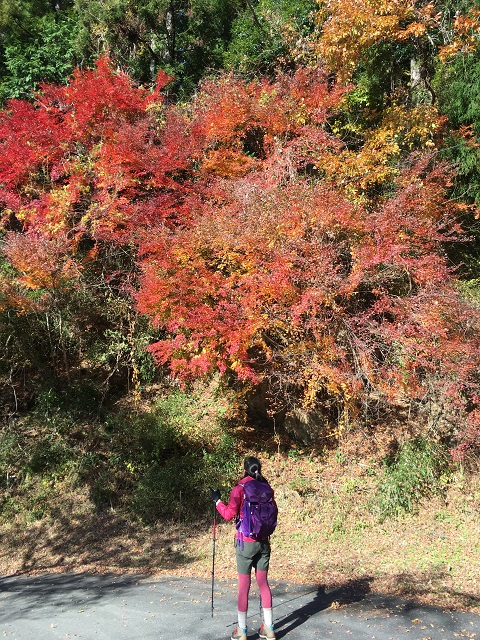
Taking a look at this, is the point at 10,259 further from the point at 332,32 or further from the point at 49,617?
the point at 332,32

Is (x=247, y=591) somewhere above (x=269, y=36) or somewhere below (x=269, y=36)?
below

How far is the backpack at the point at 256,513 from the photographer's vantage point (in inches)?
184

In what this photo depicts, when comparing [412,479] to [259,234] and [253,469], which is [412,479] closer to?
[259,234]

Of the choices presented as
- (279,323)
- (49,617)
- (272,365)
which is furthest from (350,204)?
(49,617)

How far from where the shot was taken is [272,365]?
10.3m

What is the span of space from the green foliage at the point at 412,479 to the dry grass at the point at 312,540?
0.17 metres

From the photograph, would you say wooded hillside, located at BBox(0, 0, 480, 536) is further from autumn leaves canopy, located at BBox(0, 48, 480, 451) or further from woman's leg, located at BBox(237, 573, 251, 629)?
woman's leg, located at BBox(237, 573, 251, 629)

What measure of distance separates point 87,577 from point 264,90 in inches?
472

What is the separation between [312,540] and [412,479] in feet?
6.84

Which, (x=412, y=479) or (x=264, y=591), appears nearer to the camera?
(x=264, y=591)

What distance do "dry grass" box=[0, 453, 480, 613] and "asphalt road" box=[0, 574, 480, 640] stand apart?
Answer: 65 centimetres

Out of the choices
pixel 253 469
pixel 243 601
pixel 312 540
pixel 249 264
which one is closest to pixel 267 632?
pixel 243 601

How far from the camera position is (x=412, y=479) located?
915 cm

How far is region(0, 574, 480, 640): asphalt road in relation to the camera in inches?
196
